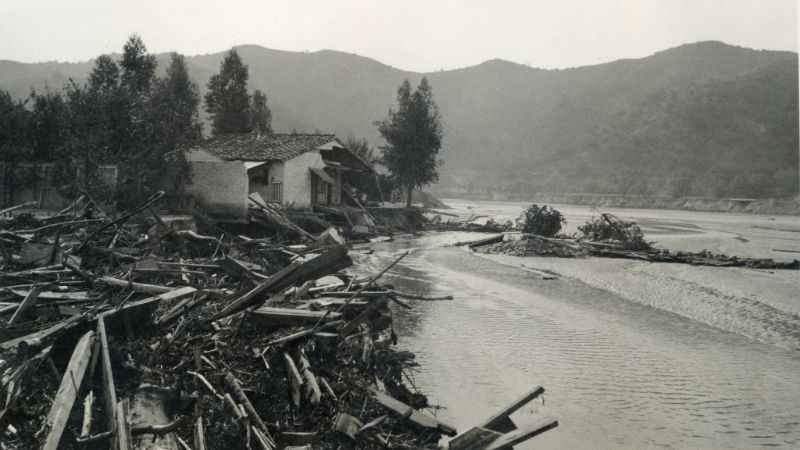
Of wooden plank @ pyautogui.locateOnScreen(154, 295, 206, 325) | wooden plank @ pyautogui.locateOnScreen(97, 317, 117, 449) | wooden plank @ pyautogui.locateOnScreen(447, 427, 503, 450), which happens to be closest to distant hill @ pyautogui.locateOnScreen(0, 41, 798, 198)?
wooden plank @ pyautogui.locateOnScreen(447, 427, 503, 450)

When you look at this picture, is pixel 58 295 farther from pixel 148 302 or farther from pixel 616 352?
pixel 616 352

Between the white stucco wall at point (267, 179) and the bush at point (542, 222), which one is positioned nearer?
the white stucco wall at point (267, 179)

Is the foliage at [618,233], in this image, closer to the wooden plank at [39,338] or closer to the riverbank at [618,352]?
the riverbank at [618,352]

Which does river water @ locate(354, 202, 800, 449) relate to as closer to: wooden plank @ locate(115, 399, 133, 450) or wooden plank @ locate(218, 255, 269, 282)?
wooden plank @ locate(218, 255, 269, 282)

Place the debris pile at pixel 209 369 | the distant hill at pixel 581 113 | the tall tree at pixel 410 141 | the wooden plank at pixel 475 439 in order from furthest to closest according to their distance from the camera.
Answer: the distant hill at pixel 581 113
the tall tree at pixel 410 141
the wooden plank at pixel 475 439
the debris pile at pixel 209 369

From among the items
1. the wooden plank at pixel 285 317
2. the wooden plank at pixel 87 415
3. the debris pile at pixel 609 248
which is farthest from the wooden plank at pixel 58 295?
the debris pile at pixel 609 248

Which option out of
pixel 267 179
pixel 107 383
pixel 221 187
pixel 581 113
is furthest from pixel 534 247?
pixel 581 113

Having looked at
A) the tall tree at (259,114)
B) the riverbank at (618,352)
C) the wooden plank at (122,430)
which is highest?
the tall tree at (259,114)

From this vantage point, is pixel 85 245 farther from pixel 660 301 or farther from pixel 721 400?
pixel 660 301
